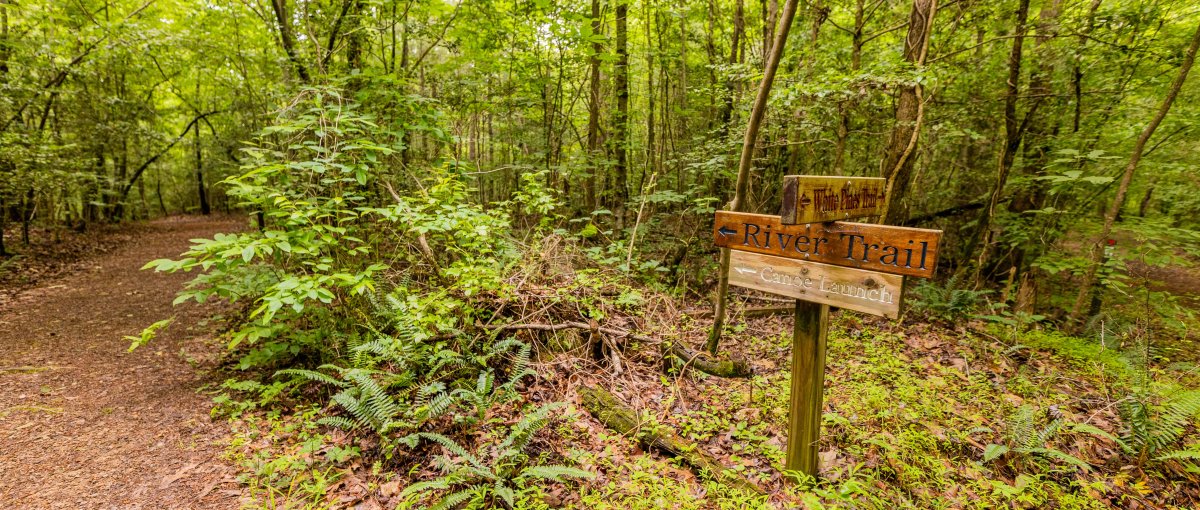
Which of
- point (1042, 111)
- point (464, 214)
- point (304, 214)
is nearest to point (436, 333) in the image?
point (464, 214)

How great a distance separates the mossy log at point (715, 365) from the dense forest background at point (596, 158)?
873mm

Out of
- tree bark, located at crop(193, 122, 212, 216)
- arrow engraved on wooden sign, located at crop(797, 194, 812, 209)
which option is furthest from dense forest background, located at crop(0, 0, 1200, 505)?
tree bark, located at crop(193, 122, 212, 216)

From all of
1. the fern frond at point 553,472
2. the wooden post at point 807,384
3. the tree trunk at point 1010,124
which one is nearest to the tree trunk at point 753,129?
the wooden post at point 807,384

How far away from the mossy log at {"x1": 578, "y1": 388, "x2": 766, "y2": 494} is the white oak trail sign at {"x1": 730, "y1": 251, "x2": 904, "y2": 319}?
1526 mm

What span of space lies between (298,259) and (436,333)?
1913 mm

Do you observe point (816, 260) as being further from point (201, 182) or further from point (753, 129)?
point (201, 182)

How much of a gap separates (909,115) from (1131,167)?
111 inches

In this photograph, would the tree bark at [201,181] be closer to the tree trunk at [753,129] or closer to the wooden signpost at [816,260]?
the tree trunk at [753,129]

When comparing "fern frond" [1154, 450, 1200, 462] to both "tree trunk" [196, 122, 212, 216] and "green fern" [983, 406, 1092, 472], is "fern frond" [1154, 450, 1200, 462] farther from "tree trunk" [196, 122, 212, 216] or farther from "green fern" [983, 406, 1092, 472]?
"tree trunk" [196, 122, 212, 216]

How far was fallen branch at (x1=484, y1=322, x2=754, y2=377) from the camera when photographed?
16.9ft

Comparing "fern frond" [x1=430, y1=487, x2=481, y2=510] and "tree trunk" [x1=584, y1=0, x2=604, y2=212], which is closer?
"fern frond" [x1=430, y1=487, x2=481, y2=510]

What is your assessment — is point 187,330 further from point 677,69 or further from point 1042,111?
point 1042,111

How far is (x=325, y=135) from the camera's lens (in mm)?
4680

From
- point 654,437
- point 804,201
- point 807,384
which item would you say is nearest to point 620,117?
point 654,437
